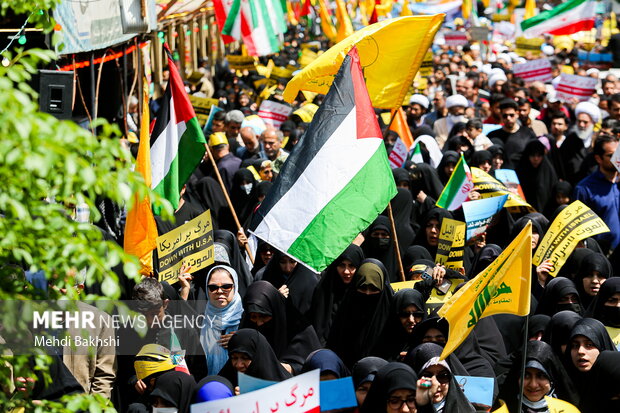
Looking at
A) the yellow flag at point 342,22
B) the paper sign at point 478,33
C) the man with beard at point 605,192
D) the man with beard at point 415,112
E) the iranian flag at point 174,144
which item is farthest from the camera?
the paper sign at point 478,33

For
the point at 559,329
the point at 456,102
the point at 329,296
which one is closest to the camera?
the point at 559,329

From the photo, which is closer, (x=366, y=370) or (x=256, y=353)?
(x=366, y=370)

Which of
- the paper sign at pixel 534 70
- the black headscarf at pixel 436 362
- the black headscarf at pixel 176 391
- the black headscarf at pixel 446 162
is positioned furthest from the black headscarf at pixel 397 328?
the paper sign at pixel 534 70

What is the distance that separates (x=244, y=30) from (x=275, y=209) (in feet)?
31.1

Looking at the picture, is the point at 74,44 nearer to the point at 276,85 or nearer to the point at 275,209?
the point at 275,209

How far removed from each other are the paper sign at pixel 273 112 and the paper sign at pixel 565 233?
19.9 feet

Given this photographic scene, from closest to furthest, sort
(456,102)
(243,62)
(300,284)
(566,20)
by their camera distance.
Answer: (300,284), (456,102), (243,62), (566,20)

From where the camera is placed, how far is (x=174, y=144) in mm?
7957

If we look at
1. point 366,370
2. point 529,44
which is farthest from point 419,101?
point 366,370

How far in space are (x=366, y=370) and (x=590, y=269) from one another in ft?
8.02

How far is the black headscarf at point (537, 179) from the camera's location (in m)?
10.7

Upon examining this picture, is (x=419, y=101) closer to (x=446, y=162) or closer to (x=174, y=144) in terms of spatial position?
(x=446, y=162)

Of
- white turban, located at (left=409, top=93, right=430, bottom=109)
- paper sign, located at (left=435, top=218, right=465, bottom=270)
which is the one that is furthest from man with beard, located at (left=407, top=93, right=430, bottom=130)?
paper sign, located at (left=435, top=218, right=465, bottom=270)

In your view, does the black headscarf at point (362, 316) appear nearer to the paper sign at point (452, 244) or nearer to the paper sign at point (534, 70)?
the paper sign at point (452, 244)
